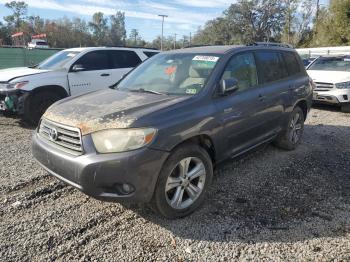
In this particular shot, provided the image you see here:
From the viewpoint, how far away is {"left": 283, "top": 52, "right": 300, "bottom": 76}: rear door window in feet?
18.7

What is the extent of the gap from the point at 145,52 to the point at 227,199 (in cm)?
596

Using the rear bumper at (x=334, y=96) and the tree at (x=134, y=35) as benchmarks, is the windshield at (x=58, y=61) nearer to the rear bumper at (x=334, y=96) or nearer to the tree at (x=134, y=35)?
the rear bumper at (x=334, y=96)

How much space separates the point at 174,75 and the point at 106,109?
3.70 feet

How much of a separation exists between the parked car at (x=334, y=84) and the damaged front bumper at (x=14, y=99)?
7533mm

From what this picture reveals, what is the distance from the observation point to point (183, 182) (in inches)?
140

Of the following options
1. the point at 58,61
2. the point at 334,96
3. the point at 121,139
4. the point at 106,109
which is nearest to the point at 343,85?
the point at 334,96

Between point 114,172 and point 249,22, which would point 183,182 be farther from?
point 249,22

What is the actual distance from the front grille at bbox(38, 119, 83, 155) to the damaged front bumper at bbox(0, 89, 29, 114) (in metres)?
3.64

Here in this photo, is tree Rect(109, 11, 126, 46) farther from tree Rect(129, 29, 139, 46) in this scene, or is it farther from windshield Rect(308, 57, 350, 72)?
windshield Rect(308, 57, 350, 72)

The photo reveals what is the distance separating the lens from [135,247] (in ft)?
10.2

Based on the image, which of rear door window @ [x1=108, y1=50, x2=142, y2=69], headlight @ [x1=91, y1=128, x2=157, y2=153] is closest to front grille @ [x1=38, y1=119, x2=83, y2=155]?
headlight @ [x1=91, y1=128, x2=157, y2=153]

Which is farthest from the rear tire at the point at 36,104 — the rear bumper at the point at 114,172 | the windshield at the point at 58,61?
the rear bumper at the point at 114,172

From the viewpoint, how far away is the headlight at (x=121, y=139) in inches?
123

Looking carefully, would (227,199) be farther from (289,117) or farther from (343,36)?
(343,36)
